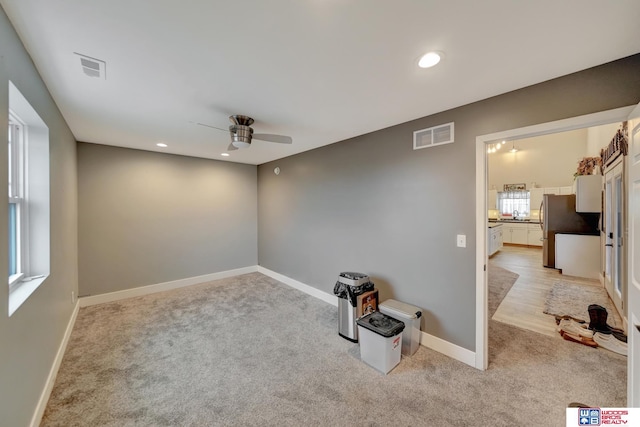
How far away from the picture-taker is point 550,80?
182 centimetres

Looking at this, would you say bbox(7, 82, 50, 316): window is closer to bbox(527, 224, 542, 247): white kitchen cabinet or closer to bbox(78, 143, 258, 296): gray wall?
bbox(78, 143, 258, 296): gray wall

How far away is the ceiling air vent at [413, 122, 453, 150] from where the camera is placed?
7.79 ft

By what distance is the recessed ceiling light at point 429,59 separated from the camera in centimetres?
153

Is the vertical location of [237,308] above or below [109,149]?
below

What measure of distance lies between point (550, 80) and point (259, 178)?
185 inches

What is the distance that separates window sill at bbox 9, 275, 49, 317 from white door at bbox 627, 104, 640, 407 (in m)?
3.54

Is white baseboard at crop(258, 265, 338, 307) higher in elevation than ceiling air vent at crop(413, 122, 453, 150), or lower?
lower

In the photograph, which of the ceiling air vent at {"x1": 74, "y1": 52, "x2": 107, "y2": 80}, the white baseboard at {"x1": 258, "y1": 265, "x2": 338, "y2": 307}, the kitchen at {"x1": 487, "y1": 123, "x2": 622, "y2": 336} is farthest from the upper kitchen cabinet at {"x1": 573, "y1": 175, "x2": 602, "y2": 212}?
the ceiling air vent at {"x1": 74, "y1": 52, "x2": 107, "y2": 80}

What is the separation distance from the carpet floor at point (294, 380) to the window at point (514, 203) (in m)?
7.45

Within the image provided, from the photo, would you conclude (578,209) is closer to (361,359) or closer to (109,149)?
(361,359)

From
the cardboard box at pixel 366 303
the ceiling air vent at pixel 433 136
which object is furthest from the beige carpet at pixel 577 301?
the ceiling air vent at pixel 433 136

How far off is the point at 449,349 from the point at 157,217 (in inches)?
186

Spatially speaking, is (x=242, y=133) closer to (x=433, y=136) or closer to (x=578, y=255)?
(x=433, y=136)

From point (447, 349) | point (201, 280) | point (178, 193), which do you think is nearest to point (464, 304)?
point (447, 349)
